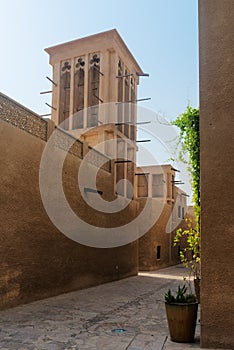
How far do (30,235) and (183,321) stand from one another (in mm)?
4698

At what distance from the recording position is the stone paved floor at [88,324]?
5.20 m

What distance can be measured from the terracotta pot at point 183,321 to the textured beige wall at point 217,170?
0.40 meters

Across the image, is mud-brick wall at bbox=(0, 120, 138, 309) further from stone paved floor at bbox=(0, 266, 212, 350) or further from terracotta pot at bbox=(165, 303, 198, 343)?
terracotta pot at bbox=(165, 303, 198, 343)

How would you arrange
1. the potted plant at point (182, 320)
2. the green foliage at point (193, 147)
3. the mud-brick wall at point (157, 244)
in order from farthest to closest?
the mud-brick wall at point (157, 244) → the green foliage at point (193, 147) → the potted plant at point (182, 320)

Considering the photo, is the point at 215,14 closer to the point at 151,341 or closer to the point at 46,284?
the point at 151,341

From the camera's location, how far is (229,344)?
14.9ft

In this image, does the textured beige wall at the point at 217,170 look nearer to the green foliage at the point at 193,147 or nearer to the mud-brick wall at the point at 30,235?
the green foliage at the point at 193,147

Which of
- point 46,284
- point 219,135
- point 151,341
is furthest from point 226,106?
point 46,284

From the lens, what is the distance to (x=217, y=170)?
497 centimetres

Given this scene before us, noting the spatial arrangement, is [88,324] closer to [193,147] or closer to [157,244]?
[193,147]

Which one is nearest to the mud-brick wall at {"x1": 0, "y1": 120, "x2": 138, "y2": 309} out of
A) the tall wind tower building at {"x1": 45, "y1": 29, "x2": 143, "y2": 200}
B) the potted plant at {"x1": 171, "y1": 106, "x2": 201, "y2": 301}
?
the potted plant at {"x1": 171, "y1": 106, "x2": 201, "y2": 301}

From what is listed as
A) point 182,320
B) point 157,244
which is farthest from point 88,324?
point 157,244

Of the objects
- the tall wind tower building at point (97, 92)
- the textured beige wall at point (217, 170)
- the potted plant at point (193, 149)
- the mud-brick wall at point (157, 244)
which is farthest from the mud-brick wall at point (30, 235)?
the mud-brick wall at point (157, 244)

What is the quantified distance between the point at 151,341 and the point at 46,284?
447 centimetres
